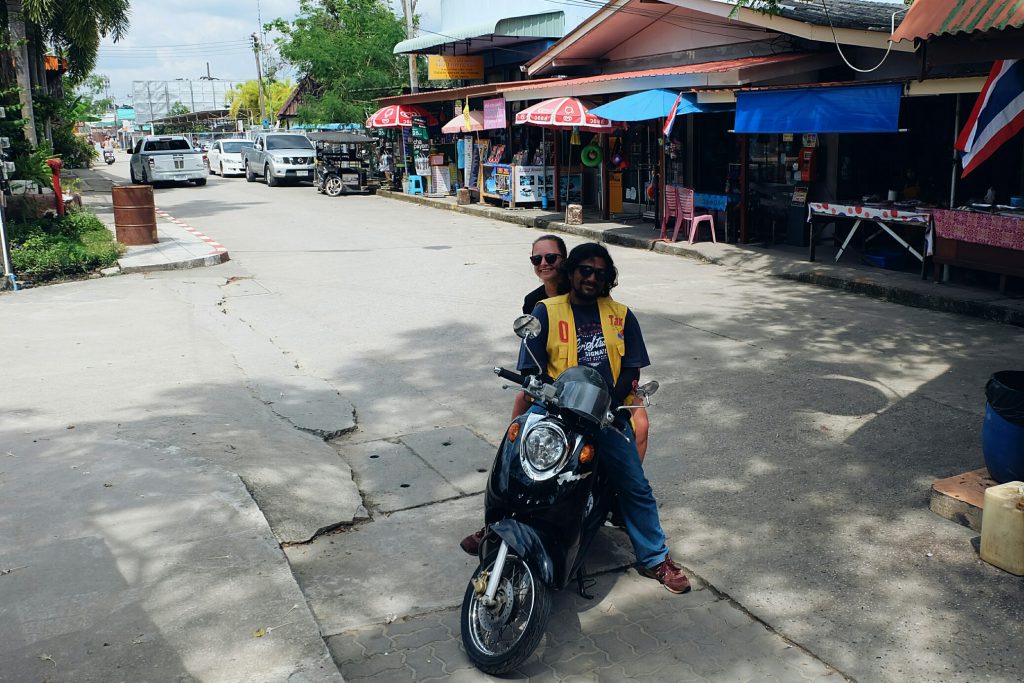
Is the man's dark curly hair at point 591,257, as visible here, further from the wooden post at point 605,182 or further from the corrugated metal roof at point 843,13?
the wooden post at point 605,182

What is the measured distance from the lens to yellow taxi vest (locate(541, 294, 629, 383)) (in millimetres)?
4289

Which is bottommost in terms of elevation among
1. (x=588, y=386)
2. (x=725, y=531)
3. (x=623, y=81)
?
(x=725, y=531)

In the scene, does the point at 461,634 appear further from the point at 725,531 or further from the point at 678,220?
the point at 678,220

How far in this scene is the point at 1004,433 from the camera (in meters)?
5.02

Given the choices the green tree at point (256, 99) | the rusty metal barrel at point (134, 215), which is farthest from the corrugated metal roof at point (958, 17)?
the green tree at point (256, 99)

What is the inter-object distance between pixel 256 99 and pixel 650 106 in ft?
228

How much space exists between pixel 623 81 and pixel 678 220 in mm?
2960

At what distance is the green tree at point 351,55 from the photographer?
40438 millimetres

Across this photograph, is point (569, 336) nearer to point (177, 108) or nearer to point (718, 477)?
point (718, 477)

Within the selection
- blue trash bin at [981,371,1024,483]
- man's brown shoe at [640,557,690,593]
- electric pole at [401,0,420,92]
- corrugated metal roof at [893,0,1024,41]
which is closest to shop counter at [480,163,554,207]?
electric pole at [401,0,420,92]

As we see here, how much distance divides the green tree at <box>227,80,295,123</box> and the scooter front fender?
7523 centimetres

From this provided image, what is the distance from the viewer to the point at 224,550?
4586 millimetres

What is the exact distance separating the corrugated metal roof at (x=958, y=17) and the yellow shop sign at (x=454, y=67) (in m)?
23.7

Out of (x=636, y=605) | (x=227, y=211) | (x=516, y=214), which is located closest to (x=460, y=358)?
(x=636, y=605)
